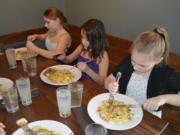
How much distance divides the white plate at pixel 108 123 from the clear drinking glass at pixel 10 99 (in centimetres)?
40

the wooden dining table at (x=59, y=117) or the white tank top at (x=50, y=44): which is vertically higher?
the wooden dining table at (x=59, y=117)

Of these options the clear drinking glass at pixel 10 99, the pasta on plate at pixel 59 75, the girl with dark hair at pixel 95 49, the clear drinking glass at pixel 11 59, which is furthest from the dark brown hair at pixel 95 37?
the clear drinking glass at pixel 10 99

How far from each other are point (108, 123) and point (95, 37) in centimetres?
90

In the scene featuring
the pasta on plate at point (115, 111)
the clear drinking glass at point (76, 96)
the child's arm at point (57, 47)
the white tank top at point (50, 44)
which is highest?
the clear drinking glass at point (76, 96)

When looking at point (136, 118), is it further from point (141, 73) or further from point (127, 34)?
point (127, 34)

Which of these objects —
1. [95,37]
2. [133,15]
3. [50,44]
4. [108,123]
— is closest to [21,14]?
[50,44]

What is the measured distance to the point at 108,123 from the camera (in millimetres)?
1138

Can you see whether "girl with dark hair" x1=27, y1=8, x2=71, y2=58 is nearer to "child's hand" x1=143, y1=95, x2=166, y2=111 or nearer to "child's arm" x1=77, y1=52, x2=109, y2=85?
"child's arm" x1=77, y1=52, x2=109, y2=85

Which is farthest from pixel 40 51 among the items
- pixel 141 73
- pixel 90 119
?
pixel 90 119

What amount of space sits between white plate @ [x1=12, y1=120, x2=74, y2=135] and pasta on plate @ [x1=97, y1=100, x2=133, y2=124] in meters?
0.20

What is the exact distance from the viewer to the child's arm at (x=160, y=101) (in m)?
1.27

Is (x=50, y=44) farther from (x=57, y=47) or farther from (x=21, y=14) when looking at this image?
(x=21, y=14)

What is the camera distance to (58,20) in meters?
2.41

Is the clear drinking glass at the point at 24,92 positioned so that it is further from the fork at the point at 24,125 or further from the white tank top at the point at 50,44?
the white tank top at the point at 50,44
